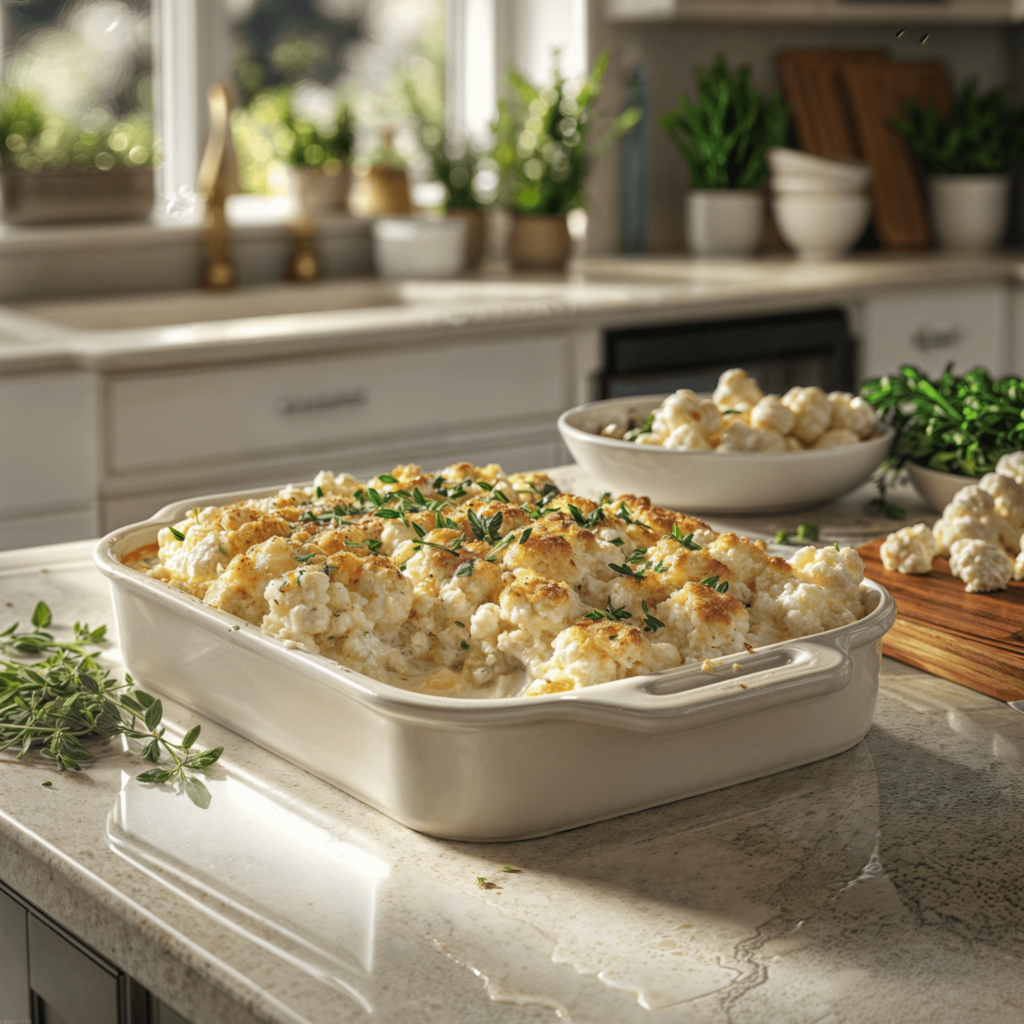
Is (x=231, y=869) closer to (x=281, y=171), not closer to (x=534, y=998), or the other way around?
(x=534, y=998)

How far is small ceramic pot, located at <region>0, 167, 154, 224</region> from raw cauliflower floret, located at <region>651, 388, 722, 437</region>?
6.63ft

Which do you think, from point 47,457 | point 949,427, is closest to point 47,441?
point 47,457

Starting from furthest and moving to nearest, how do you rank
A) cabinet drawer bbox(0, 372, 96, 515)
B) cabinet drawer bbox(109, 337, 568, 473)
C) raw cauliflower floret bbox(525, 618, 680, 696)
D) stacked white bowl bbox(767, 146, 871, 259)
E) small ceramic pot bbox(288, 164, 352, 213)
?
stacked white bowl bbox(767, 146, 871, 259) < small ceramic pot bbox(288, 164, 352, 213) < cabinet drawer bbox(109, 337, 568, 473) < cabinet drawer bbox(0, 372, 96, 515) < raw cauliflower floret bbox(525, 618, 680, 696)

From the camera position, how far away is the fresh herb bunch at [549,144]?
3.20 meters

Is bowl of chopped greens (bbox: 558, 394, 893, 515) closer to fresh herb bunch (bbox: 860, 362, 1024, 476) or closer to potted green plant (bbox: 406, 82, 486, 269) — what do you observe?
fresh herb bunch (bbox: 860, 362, 1024, 476)

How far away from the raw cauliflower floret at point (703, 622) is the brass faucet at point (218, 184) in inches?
96.2

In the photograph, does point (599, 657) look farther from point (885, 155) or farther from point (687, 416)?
point (885, 155)

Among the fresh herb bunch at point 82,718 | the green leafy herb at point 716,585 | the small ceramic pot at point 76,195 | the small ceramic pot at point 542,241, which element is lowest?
the fresh herb bunch at point 82,718

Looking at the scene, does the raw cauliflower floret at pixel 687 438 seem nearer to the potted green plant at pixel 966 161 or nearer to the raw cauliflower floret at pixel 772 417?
the raw cauliflower floret at pixel 772 417

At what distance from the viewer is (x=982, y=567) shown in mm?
1037

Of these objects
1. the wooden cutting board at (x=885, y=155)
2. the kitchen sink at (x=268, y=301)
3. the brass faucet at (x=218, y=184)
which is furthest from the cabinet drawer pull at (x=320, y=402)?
the wooden cutting board at (x=885, y=155)

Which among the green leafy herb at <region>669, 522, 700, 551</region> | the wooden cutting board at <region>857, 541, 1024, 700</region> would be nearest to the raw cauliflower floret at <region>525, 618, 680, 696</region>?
the green leafy herb at <region>669, 522, 700, 551</region>

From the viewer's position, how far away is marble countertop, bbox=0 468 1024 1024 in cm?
59

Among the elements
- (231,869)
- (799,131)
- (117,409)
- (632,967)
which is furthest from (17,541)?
(799,131)
